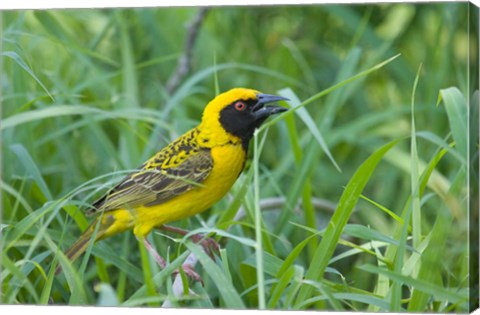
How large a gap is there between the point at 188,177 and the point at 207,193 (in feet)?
0.39

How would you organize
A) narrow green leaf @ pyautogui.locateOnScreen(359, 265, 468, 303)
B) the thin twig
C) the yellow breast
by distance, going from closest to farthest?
narrow green leaf @ pyautogui.locateOnScreen(359, 265, 468, 303) → the yellow breast → the thin twig

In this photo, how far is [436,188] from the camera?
5188 millimetres

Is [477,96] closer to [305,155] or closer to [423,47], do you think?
[305,155]

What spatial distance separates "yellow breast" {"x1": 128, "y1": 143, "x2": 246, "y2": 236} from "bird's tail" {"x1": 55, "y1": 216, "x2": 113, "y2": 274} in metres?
0.15

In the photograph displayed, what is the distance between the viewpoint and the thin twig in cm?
634

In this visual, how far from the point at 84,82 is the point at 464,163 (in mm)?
2472

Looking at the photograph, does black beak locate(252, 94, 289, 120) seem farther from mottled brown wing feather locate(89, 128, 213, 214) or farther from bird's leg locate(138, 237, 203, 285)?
bird's leg locate(138, 237, 203, 285)

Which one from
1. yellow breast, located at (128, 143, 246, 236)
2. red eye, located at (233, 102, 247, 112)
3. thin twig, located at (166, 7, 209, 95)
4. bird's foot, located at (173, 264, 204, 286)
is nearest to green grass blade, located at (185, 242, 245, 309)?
bird's foot, located at (173, 264, 204, 286)

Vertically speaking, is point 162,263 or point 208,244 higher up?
point 208,244

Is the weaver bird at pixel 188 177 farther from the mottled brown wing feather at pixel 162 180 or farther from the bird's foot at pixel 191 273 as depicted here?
the bird's foot at pixel 191 273

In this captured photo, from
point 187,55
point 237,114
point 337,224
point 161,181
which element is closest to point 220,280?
point 337,224

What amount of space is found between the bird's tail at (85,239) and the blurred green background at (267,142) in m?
0.06

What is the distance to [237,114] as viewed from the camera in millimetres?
5004

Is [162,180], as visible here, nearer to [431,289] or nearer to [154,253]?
[154,253]
